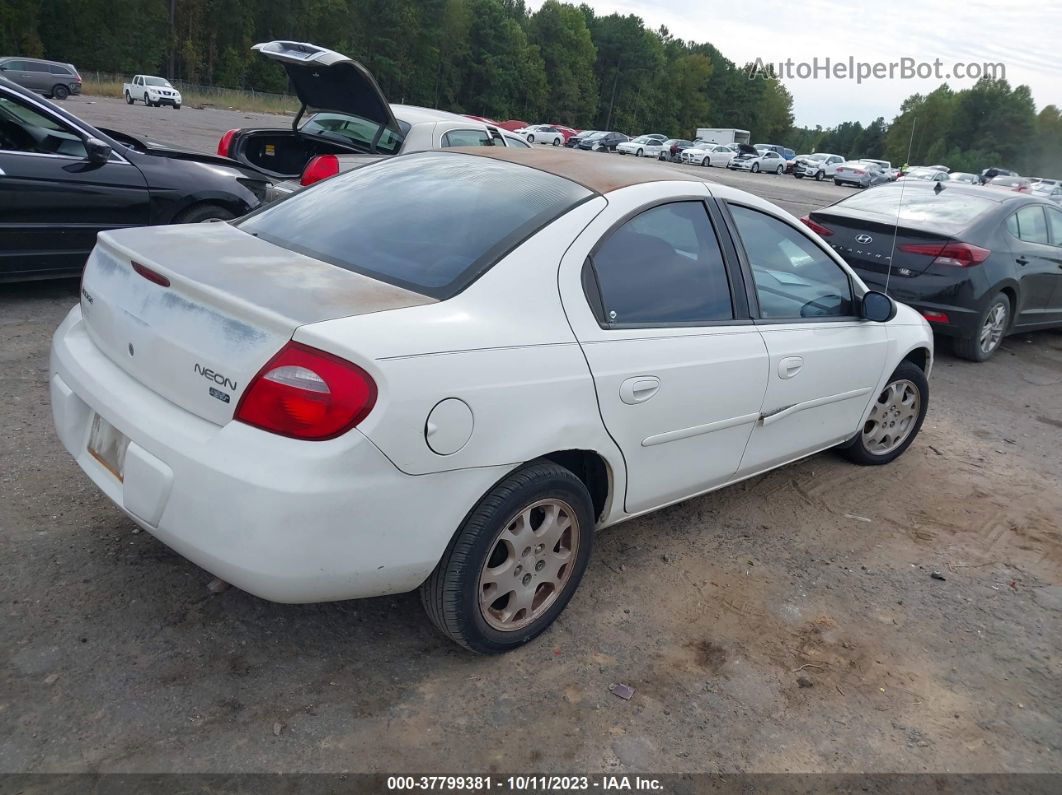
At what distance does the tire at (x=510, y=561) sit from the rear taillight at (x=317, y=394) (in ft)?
1.80

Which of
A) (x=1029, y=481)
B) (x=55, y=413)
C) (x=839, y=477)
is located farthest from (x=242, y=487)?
(x=1029, y=481)

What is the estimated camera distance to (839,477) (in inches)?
189

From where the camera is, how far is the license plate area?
2.56 m

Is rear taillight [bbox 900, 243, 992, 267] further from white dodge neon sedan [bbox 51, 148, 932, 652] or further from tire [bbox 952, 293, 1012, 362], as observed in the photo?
white dodge neon sedan [bbox 51, 148, 932, 652]

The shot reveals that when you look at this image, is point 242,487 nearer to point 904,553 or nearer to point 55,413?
point 55,413

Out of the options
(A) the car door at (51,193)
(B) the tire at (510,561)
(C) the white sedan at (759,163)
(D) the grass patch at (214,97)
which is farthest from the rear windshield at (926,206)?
(D) the grass patch at (214,97)

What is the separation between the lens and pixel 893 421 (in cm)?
491

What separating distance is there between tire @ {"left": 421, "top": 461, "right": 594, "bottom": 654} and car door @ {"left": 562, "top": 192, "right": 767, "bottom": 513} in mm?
286

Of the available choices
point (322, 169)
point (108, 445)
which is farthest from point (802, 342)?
point (322, 169)

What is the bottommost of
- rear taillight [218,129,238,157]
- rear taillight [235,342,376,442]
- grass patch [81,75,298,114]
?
rear taillight [235,342,376,442]

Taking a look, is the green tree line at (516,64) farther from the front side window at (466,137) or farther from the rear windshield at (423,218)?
the rear windshield at (423,218)

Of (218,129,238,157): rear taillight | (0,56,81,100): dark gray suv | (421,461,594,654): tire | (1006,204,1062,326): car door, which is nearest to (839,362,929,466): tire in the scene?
(421,461,594,654): tire

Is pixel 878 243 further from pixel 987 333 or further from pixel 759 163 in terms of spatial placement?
pixel 759 163

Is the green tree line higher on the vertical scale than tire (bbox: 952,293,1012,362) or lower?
higher
